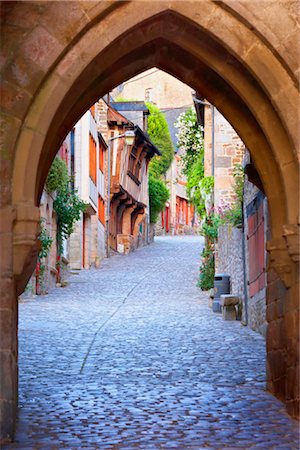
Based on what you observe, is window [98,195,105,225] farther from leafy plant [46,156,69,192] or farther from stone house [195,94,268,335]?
leafy plant [46,156,69,192]

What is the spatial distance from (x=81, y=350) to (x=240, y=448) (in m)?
5.97

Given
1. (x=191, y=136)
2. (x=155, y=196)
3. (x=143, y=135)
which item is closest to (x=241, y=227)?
(x=191, y=136)

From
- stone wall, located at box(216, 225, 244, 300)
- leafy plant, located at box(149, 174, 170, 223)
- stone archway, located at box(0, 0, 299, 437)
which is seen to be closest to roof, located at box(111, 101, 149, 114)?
leafy plant, located at box(149, 174, 170, 223)

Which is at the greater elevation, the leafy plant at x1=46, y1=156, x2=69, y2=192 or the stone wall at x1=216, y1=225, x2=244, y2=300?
the leafy plant at x1=46, y1=156, x2=69, y2=192

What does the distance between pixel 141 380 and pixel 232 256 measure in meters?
8.70

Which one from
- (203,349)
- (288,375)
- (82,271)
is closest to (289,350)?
(288,375)

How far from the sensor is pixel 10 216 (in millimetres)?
6043

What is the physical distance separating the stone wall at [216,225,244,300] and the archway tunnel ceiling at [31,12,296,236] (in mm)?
8124

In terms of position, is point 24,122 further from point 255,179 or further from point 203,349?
point 203,349

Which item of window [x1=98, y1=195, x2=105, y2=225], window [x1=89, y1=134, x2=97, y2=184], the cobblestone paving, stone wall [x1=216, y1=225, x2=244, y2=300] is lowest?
the cobblestone paving

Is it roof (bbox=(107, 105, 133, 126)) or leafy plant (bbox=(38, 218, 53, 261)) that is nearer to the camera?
leafy plant (bbox=(38, 218, 53, 261))

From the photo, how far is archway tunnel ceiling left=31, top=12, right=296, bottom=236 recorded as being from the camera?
6.79m

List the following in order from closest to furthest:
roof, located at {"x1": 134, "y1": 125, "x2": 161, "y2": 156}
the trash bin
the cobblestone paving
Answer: the cobblestone paving < the trash bin < roof, located at {"x1": 134, "y1": 125, "x2": 161, "y2": 156}

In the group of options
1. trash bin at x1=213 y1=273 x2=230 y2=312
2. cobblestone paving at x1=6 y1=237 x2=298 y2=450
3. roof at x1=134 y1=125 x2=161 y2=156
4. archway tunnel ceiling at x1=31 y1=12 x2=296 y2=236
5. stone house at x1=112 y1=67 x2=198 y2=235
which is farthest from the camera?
stone house at x1=112 y1=67 x2=198 y2=235
